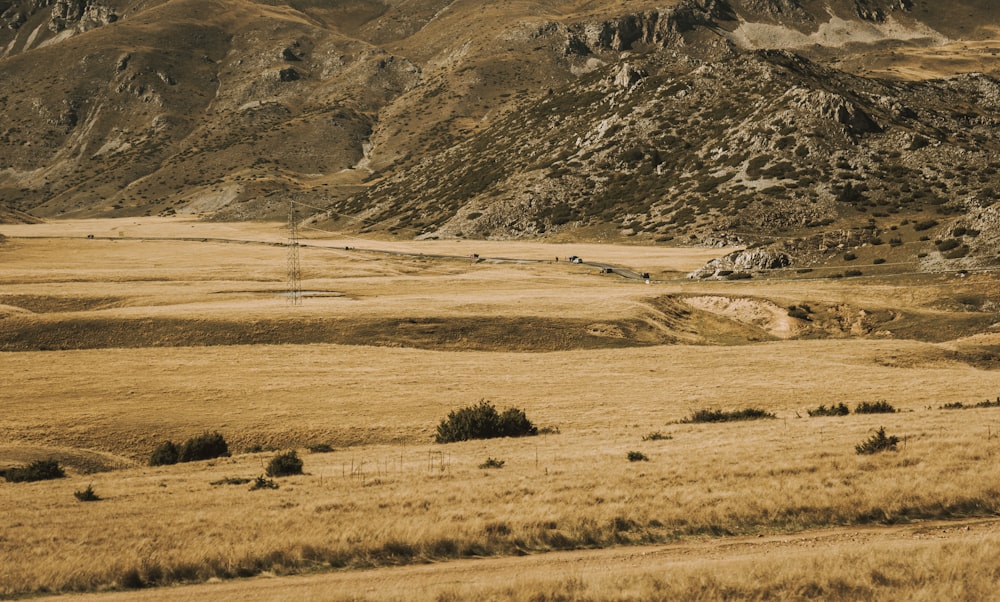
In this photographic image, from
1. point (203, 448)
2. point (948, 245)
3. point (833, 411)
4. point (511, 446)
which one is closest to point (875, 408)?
point (833, 411)

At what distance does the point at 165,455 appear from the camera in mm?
28062

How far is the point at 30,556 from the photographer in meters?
15.6

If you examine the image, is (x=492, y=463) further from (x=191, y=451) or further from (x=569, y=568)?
(x=191, y=451)

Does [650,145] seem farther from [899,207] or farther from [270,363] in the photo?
[270,363]

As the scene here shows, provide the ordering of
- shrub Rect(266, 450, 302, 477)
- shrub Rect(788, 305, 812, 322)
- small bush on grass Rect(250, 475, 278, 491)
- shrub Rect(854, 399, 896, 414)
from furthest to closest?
shrub Rect(788, 305, 812, 322)
shrub Rect(854, 399, 896, 414)
shrub Rect(266, 450, 302, 477)
small bush on grass Rect(250, 475, 278, 491)

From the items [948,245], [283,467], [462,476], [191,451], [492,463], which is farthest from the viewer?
→ [948,245]

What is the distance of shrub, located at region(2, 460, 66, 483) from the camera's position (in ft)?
78.1

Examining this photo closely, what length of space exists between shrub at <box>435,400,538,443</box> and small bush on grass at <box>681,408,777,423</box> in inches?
295

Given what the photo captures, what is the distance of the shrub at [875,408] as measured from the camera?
32.5m

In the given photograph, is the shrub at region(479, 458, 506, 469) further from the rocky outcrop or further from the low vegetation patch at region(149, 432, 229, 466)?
the rocky outcrop

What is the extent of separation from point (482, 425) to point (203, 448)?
11.3 meters

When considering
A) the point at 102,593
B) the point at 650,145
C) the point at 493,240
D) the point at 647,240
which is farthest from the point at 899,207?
the point at 102,593

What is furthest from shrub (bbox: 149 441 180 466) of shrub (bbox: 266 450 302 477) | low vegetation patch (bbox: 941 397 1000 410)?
low vegetation patch (bbox: 941 397 1000 410)

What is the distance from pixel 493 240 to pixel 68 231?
387ft
